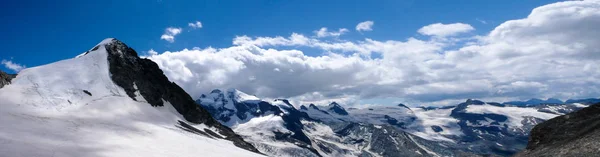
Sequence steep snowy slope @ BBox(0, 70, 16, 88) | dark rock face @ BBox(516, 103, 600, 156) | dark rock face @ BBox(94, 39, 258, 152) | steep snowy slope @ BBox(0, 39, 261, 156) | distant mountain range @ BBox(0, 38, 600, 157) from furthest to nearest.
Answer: dark rock face @ BBox(94, 39, 258, 152), steep snowy slope @ BBox(0, 70, 16, 88), steep snowy slope @ BBox(0, 39, 261, 156), distant mountain range @ BBox(0, 38, 600, 157), dark rock face @ BBox(516, 103, 600, 156)

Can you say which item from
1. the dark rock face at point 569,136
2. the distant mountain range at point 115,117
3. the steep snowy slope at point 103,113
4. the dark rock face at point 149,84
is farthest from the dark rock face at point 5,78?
the dark rock face at point 569,136

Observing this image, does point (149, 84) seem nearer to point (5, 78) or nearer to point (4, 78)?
point (5, 78)

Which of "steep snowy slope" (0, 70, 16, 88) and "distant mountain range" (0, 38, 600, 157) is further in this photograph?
"steep snowy slope" (0, 70, 16, 88)

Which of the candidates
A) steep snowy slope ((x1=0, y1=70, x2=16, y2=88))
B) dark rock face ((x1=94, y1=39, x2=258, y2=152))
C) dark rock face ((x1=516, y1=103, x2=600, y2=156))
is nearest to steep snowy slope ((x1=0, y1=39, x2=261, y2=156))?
dark rock face ((x1=94, y1=39, x2=258, y2=152))

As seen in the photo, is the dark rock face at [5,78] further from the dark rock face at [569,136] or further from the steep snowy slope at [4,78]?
the dark rock face at [569,136]

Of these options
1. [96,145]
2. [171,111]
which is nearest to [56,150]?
[96,145]

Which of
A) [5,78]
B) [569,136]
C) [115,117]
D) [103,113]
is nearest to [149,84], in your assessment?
[103,113]

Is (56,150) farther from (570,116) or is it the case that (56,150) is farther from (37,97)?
(570,116)

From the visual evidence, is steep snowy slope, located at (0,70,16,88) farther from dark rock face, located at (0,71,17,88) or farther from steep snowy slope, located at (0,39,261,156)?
steep snowy slope, located at (0,39,261,156)
